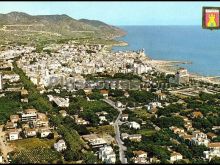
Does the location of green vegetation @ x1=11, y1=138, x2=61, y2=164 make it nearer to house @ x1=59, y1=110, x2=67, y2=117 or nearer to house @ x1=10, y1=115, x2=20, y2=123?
house @ x1=10, y1=115, x2=20, y2=123

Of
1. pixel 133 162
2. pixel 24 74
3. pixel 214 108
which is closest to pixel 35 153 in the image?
pixel 133 162

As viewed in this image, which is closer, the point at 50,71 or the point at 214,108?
the point at 214,108

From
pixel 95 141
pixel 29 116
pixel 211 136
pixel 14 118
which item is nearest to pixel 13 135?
pixel 14 118

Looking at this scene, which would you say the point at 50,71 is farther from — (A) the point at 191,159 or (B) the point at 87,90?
(A) the point at 191,159

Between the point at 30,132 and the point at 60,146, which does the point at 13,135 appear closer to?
the point at 30,132

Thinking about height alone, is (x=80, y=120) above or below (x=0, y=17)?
below

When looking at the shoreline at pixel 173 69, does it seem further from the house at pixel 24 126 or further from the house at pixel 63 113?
the house at pixel 24 126

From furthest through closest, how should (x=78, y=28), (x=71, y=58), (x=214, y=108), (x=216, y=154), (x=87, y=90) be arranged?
(x=78, y=28), (x=71, y=58), (x=87, y=90), (x=214, y=108), (x=216, y=154)
